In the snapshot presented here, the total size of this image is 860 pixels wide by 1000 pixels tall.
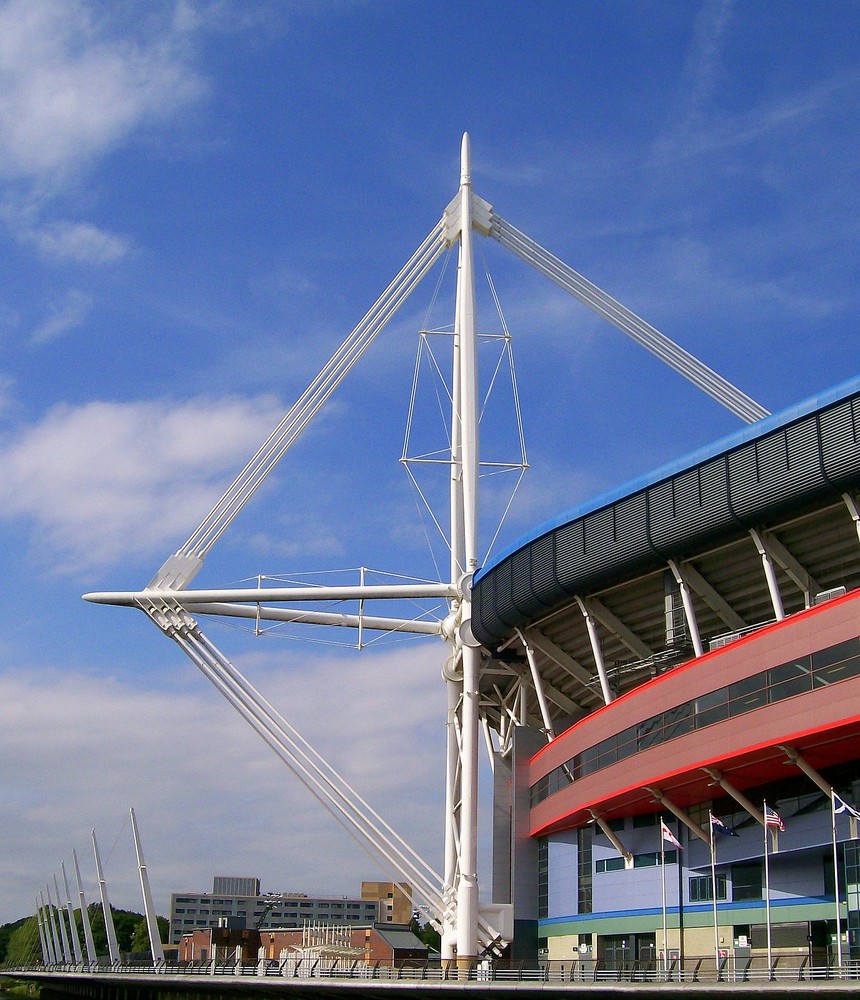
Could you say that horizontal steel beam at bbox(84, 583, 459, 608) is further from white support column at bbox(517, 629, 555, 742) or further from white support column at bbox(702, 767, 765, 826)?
white support column at bbox(702, 767, 765, 826)

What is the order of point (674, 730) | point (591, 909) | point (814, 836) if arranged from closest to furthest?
point (814, 836) → point (674, 730) → point (591, 909)

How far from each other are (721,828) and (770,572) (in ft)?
30.4

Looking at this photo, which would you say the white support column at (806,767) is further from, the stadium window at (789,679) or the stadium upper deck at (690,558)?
the stadium upper deck at (690,558)

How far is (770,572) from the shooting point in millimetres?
44375

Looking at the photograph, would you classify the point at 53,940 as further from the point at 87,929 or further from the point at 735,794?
the point at 735,794

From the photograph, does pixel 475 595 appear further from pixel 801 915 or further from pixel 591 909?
pixel 801 915

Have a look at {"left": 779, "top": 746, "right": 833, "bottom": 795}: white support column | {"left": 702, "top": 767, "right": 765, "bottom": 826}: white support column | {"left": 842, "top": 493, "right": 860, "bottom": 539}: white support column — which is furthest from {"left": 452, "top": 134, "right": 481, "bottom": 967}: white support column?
{"left": 842, "top": 493, "right": 860, "bottom": 539}: white support column

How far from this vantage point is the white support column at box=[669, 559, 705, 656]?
1865 inches

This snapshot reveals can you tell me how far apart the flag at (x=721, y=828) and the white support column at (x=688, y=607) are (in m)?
6.08

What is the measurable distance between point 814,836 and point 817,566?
9980 mm

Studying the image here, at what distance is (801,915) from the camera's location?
4266cm

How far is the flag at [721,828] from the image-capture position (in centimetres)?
4428

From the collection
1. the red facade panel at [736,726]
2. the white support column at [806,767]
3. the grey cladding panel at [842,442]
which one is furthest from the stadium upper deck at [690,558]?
the white support column at [806,767]

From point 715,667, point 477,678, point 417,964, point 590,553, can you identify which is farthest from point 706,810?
point 417,964
